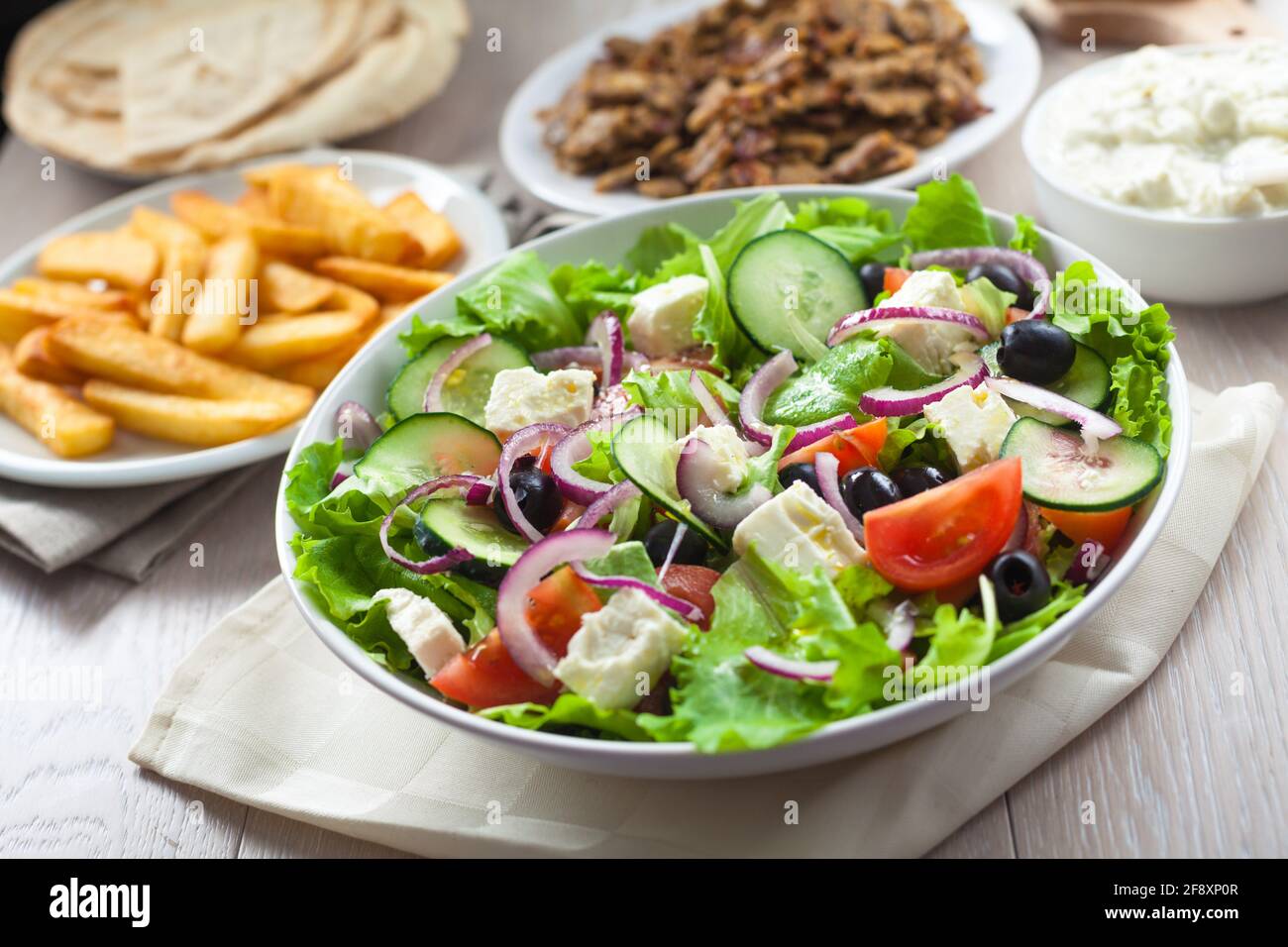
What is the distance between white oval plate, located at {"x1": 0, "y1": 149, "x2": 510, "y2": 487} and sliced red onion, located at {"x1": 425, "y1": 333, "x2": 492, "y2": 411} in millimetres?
267

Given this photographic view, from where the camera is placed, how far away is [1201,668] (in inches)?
100

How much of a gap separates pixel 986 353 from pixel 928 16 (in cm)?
260

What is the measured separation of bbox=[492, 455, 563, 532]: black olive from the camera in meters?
2.60

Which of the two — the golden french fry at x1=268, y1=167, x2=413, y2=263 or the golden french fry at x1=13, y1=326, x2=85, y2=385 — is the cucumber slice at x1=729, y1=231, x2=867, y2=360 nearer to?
the golden french fry at x1=268, y1=167, x2=413, y2=263

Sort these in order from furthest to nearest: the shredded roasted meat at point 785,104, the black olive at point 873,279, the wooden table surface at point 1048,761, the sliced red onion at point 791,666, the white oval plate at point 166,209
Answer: the shredded roasted meat at point 785,104 < the white oval plate at point 166,209 < the black olive at point 873,279 < the wooden table surface at point 1048,761 < the sliced red onion at point 791,666

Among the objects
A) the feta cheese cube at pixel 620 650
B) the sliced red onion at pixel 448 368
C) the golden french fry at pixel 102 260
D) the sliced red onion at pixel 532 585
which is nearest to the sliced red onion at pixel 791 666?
the feta cheese cube at pixel 620 650

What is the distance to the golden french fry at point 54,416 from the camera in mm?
3602

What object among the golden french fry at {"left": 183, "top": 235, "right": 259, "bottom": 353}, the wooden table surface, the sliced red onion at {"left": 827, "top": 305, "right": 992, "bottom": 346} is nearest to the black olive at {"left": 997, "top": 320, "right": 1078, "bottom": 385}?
the sliced red onion at {"left": 827, "top": 305, "right": 992, "bottom": 346}

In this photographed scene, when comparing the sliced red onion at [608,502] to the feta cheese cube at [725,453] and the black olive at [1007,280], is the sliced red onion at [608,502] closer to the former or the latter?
the feta cheese cube at [725,453]

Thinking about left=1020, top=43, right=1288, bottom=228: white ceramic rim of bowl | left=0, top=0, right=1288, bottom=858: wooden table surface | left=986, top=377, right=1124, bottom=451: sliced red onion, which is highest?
left=986, top=377, right=1124, bottom=451: sliced red onion

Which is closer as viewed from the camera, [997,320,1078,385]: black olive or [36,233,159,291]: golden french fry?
[997,320,1078,385]: black olive

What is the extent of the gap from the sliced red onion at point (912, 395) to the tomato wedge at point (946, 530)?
34 centimetres

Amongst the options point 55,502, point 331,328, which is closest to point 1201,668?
point 331,328

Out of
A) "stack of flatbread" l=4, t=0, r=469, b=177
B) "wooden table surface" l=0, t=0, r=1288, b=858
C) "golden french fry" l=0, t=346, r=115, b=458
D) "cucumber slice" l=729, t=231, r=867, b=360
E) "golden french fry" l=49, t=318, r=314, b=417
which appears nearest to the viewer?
A: "wooden table surface" l=0, t=0, r=1288, b=858
